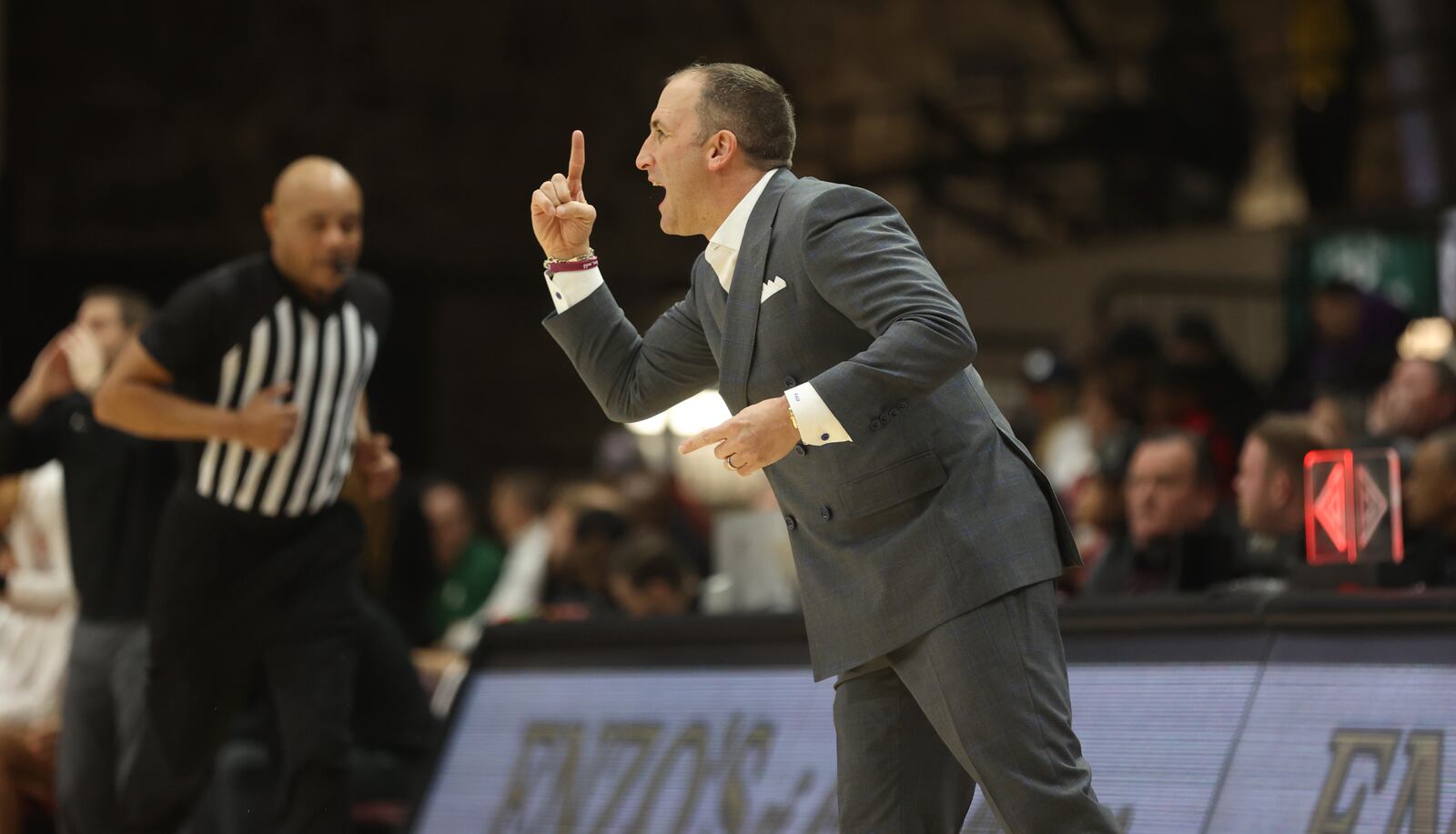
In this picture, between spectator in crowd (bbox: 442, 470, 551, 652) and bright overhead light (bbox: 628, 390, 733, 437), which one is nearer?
spectator in crowd (bbox: 442, 470, 551, 652)

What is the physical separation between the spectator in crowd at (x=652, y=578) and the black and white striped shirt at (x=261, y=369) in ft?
7.61

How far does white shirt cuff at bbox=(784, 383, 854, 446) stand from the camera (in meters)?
2.82

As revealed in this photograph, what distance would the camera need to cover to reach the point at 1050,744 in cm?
290

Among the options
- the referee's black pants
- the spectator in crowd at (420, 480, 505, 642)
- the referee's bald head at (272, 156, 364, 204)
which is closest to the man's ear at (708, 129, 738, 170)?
the referee's bald head at (272, 156, 364, 204)

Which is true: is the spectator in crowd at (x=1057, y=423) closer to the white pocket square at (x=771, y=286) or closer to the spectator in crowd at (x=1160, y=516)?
the spectator in crowd at (x=1160, y=516)

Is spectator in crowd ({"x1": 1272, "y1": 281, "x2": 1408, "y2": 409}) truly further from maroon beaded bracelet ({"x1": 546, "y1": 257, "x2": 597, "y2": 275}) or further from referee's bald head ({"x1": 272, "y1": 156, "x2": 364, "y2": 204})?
maroon beaded bracelet ({"x1": 546, "y1": 257, "x2": 597, "y2": 275})

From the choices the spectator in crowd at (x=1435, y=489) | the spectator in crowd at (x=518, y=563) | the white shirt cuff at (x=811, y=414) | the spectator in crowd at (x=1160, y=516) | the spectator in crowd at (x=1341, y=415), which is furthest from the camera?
the spectator in crowd at (x=518, y=563)

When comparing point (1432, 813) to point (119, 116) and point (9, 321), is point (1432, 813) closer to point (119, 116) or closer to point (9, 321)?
point (9, 321)

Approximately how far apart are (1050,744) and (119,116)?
38.0 ft

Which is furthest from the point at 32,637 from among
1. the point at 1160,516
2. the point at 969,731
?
the point at 969,731

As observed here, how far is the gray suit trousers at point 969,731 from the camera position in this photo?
2877 mm

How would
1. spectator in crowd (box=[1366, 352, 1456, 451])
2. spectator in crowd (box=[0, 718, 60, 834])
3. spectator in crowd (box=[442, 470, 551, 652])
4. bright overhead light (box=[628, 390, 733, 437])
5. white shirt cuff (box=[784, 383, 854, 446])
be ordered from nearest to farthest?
white shirt cuff (box=[784, 383, 854, 446])
spectator in crowd (box=[0, 718, 60, 834])
spectator in crowd (box=[1366, 352, 1456, 451])
spectator in crowd (box=[442, 470, 551, 652])
bright overhead light (box=[628, 390, 733, 437])

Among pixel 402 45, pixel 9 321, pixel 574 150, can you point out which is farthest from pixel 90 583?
pixel 402 45

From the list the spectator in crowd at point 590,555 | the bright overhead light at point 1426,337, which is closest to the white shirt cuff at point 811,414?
the spectator in crowd at point 590,555
